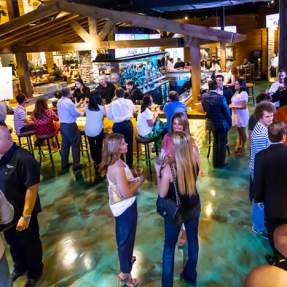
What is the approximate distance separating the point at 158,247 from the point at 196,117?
466 cm

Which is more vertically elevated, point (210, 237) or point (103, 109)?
point (103, 109)

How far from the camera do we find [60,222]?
14.6ft

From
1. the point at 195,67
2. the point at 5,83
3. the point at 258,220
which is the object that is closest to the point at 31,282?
the point at 258,220

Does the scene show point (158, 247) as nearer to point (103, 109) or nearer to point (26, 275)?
point (26, 275)

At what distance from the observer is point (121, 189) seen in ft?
8.97

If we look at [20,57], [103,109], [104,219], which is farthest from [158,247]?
[20,57]

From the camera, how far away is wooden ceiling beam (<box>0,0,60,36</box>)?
7469 millimetres

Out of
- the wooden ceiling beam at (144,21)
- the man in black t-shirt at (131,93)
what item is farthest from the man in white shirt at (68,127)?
the wooden ceiling beam at (144,21)

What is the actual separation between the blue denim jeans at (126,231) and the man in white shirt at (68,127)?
3.21 meters

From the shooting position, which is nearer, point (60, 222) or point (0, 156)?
point (0, 156)

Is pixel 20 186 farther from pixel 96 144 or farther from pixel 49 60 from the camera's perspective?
pixel 49 60

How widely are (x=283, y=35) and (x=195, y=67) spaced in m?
2.05

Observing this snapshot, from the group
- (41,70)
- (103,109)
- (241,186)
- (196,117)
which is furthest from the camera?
(41,70)

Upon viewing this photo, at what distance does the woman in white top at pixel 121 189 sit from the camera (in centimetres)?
274
